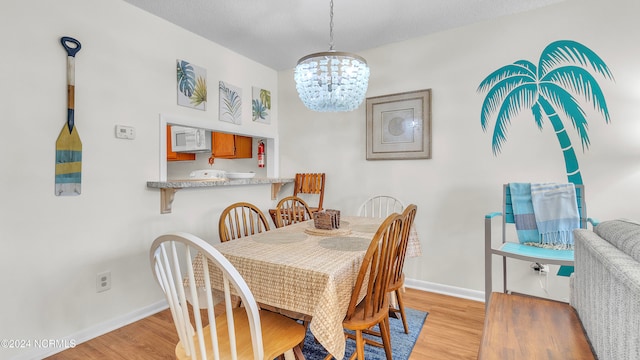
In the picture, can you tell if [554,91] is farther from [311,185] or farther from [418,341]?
[311,185]

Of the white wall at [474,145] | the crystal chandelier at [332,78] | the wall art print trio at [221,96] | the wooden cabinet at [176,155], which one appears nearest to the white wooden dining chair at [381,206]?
the white wall at [474,145]

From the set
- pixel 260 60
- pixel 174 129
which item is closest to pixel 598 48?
pixel 260 60

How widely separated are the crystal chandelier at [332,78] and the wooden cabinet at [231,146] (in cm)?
192

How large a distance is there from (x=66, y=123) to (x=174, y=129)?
2.13 metres

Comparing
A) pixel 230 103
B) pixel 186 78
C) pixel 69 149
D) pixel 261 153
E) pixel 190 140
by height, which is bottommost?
pixel 69 149

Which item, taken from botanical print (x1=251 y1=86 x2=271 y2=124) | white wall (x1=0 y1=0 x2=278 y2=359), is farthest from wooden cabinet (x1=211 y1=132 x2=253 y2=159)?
white wall (x1=0 y1=0 x2=278 y2=359)

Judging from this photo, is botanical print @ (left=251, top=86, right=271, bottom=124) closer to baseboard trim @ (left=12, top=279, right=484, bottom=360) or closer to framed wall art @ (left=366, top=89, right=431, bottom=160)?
framed wall art @ (left=366, top=89, right=431, bottom=160)

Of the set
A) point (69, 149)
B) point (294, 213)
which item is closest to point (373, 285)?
point (294, 213)

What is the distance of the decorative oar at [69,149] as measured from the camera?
6.14 ft

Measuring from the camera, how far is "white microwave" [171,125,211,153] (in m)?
3.62

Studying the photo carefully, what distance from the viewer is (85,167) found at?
1.99 metres

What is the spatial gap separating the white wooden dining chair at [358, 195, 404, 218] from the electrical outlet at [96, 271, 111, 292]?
1.97 meters

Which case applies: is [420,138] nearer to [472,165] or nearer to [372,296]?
[472,165]

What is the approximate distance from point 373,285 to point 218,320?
0.69 meters
